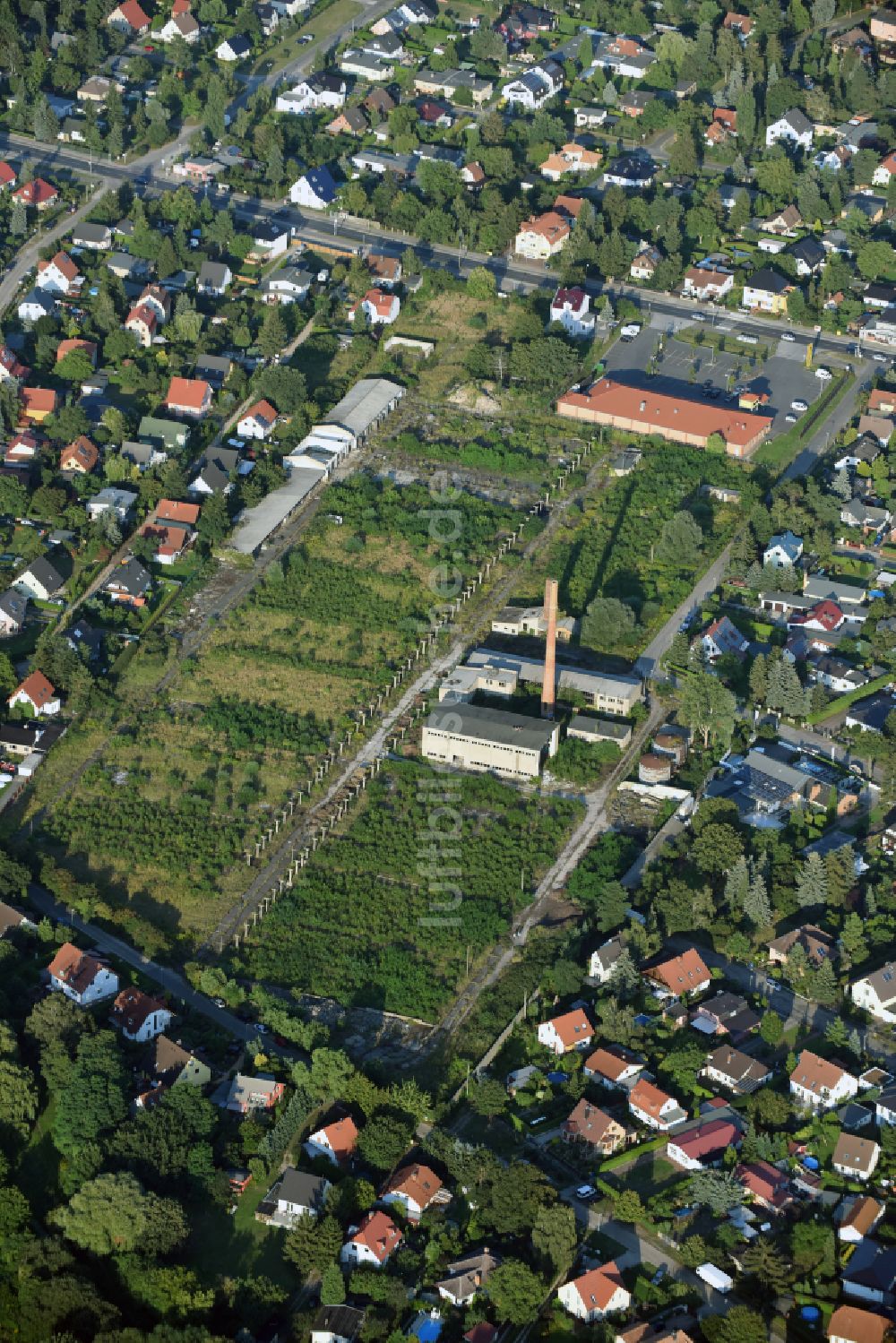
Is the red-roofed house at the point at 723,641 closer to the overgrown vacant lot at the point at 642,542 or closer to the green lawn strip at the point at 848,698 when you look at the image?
the overgrown vacant lot at the point at 642,542

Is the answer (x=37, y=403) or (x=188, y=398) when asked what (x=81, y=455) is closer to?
(x=37, y=403)

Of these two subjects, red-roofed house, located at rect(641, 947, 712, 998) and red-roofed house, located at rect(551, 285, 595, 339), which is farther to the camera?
red-roofed house, located at rect(551, 285, 595, 339)

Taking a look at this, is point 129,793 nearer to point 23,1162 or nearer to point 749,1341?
point 23,1162

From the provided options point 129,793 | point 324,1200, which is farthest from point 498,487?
point 324,1200

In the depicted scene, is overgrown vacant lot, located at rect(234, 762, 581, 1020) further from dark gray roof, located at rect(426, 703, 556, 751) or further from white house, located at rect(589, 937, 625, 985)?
white house, located at rect(589, 937, 625, 985)

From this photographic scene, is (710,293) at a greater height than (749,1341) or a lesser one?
greater

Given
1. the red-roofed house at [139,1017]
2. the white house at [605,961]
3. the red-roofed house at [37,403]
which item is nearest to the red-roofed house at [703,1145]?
the white house at [605,961]

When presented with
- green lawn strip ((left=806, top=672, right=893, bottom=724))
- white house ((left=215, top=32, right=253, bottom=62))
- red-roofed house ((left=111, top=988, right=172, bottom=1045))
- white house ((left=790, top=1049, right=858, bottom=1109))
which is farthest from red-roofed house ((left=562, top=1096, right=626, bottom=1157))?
white house ((left=215, top=32, right=253, bottom=62))

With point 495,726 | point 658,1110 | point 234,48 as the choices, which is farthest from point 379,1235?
point 234,48
